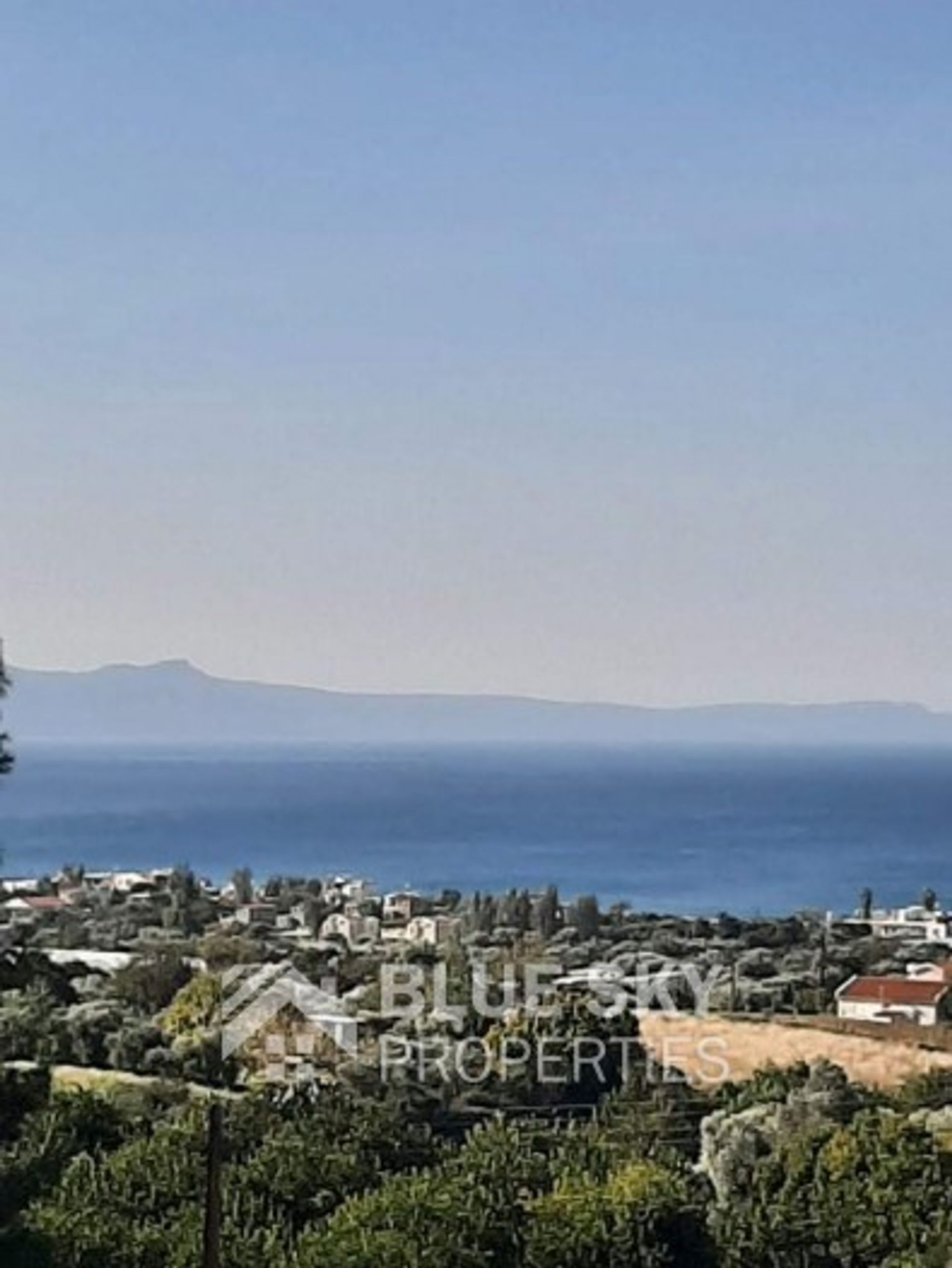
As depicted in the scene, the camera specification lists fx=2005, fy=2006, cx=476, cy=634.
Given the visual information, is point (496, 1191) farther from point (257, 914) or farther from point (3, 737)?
point (257, 914)

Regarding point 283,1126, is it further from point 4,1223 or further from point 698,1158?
point 4,1223

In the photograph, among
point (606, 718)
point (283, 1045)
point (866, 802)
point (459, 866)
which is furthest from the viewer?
point (606, 718)

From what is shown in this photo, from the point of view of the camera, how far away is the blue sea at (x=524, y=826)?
4744 centimetres

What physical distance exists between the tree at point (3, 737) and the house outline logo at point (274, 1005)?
9.15m

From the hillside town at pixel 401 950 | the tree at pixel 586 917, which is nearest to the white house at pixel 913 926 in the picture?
the hillside town at pixel 401 950

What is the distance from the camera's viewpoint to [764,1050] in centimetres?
1511

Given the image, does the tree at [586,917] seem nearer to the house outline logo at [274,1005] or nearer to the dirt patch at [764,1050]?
the house outline logo at [274,1005]

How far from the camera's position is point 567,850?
57.3 metres

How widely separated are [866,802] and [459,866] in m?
35.1

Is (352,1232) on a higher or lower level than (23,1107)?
lower

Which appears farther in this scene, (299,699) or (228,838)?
(299,699)

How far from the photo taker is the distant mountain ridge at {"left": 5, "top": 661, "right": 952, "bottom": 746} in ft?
462

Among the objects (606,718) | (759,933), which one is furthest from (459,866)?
(606,718)

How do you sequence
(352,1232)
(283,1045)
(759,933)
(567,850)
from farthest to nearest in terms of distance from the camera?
(567,850) < (759,933) < (283,1045) < (352,1232)
